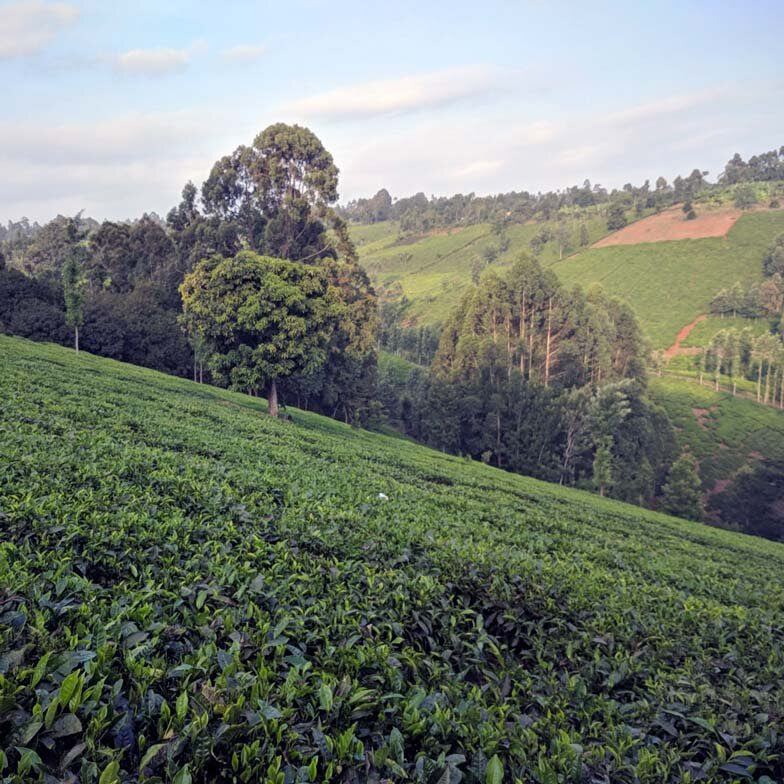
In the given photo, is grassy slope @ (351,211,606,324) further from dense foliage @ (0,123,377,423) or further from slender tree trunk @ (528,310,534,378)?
dense foliage @ (0,123,377,423)

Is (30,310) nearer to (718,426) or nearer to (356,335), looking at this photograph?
(356,335)

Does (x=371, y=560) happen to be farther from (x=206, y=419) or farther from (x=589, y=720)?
(x=206, y=419)

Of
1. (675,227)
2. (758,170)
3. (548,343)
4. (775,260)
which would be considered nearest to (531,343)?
(548,343)

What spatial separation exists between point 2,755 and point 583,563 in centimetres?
706

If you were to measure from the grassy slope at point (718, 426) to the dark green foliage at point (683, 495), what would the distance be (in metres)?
11.8

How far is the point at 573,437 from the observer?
160 feet

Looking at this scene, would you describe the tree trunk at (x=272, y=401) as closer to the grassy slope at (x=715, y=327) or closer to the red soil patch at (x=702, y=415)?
the red soil patch at (x=702, y=415)

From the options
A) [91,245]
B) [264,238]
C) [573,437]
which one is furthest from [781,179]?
[91,245]

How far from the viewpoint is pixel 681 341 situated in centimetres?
8788

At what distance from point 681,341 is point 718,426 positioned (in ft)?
98.8

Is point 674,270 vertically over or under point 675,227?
under

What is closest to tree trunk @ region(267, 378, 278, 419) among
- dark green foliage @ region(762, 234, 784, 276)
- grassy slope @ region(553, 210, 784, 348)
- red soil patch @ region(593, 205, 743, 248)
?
grassy slope @ region(553, 210, 784, 348)

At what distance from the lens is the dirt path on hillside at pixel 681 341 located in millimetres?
84562

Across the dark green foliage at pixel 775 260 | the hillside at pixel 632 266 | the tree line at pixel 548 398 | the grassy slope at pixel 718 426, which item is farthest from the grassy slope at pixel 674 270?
the tree line at pixel 548 398
